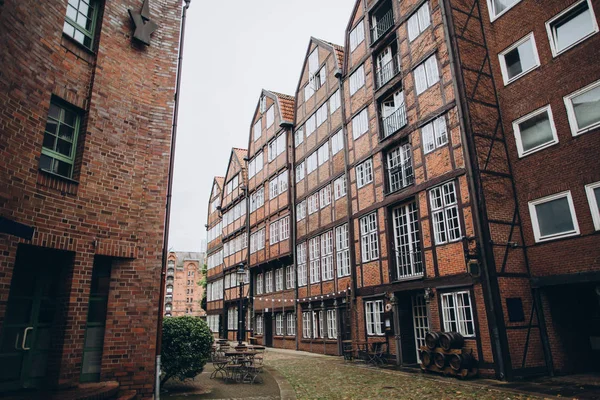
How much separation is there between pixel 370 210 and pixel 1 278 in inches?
547

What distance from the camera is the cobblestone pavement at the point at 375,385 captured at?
941 centimetres

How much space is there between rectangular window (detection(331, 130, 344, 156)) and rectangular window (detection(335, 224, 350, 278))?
4013 mm

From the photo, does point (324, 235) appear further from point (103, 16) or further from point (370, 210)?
point (103, 16)

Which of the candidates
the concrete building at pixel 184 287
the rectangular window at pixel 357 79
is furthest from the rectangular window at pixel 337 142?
the concrete building at pixel 184 287

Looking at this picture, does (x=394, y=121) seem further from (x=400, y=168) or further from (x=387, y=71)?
(x=387, y=71)

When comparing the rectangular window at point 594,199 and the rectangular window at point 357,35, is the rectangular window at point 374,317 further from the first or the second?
the rectangular window at point 357,35

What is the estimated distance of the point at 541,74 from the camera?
1288cm

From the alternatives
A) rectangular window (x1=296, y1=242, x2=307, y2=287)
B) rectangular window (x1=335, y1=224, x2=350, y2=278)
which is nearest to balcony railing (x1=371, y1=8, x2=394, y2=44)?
rectangular window (x1=335, y1=224, x2=350, y2=278)

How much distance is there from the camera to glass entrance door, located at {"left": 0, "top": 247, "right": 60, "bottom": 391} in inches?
231

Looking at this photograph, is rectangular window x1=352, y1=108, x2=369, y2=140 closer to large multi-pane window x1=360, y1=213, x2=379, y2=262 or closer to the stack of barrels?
large multi-pane window x1=360, y1=213, x2=379, y2=262

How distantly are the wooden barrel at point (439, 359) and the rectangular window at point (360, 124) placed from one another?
32.7 feet

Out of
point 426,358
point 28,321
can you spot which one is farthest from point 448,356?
point 28,321

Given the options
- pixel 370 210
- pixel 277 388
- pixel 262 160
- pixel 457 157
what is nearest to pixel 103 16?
pixel 277 388

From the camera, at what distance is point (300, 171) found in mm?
25109
